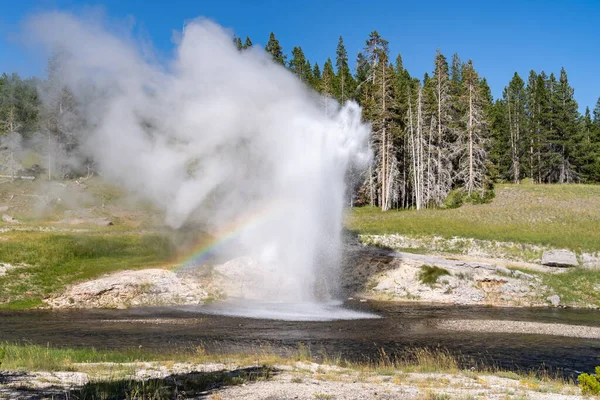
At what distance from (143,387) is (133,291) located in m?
24.5

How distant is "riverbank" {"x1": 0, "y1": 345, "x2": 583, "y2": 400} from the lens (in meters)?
10.8

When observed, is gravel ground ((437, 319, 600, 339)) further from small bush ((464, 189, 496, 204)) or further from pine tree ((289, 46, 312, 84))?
pine tree ((289, 46, 312, 84))

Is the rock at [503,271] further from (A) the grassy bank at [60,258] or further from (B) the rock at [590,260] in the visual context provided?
(A) the grassy bank at [60,258]

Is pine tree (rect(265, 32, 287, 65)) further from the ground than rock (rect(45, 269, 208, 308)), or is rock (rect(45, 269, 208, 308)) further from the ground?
pine tree (rect(265, 32, 287, 65))

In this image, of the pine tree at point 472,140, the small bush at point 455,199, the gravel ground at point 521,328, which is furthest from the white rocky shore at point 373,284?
the pine tree at point 472,140

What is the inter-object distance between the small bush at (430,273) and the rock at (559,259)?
963 cm

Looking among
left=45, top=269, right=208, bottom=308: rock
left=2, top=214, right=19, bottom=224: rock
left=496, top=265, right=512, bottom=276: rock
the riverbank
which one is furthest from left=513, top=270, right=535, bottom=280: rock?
left=2, top=214, right=19, bottom=224: rock

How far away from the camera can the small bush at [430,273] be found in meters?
36.6

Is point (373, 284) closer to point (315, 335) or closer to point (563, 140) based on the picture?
point (315, 335)

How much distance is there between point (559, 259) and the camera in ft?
127

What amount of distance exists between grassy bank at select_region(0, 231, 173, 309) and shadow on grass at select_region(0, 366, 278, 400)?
75.5 feet

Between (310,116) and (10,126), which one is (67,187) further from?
(310,116)

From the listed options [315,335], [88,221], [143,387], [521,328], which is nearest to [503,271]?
[521,328]

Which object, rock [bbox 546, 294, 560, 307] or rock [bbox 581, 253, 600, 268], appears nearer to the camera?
rock [bbox 546, 294, 560, 307]
